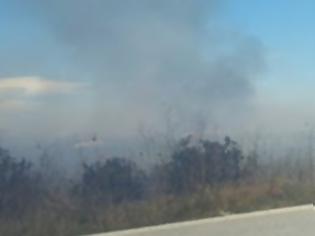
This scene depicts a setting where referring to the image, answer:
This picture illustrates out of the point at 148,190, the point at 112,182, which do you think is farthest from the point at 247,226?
the point at 112,182

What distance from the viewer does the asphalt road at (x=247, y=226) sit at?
22.3ft

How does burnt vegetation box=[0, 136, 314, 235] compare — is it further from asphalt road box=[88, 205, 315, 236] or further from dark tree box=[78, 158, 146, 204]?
asphalt road box=[88, 205, 315, 236]

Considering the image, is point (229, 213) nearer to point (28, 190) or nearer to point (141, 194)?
point (141, 194)

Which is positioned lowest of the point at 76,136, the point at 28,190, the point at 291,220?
the point at 291,220

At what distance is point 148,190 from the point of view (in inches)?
325

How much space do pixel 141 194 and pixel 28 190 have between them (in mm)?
1337

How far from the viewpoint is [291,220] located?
7.33 m

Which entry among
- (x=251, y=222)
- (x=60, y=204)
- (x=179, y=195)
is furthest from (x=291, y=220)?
(x=60, y=204)

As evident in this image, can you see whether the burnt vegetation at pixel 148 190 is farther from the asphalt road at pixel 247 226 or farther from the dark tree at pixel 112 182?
the asphalt road at pixel 247 226

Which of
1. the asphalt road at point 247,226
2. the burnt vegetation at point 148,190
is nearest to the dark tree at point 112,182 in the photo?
the burnt vegetation at point 148,190

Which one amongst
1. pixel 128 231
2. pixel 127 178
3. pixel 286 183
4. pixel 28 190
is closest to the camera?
Result: pixel 128 231

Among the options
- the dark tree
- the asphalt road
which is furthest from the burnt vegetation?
the asphalt road

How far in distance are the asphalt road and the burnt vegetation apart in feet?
1.31

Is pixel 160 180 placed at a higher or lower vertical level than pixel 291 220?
higher
